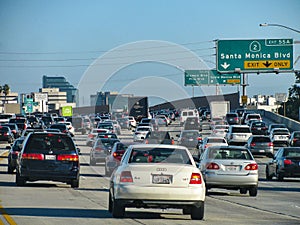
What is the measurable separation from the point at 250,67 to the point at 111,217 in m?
46.3

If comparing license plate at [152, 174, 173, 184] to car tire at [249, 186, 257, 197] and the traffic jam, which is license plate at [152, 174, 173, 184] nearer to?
the traffic jam

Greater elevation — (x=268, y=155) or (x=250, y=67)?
(x=250, y=67)

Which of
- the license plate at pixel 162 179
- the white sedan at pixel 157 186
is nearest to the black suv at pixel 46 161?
the white sedan at pixel 157 186

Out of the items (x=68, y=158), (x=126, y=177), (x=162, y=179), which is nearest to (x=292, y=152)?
(x=68, y=158)

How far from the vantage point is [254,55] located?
61031 millimetres

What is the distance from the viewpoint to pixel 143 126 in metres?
69.1

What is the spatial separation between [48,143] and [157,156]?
29.2ft

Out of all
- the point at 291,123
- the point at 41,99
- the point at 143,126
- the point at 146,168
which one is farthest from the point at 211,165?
the point at 41,99

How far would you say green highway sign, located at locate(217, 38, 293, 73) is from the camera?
60.6 m

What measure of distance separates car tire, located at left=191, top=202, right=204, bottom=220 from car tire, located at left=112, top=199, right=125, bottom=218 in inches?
56.1

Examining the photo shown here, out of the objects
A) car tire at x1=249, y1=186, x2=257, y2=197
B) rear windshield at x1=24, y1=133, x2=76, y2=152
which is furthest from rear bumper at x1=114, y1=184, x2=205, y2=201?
rear windshield at x1=24, y1=133, x2=76, y2=152

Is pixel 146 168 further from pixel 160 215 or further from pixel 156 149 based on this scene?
pixel 160 215

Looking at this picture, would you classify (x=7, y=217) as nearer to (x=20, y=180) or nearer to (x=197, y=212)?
(x=197, y=212)

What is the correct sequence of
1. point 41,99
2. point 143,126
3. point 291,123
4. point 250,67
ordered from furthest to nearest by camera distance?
point 41,99 < point 291,123 < point 143,126 < point 250,67
